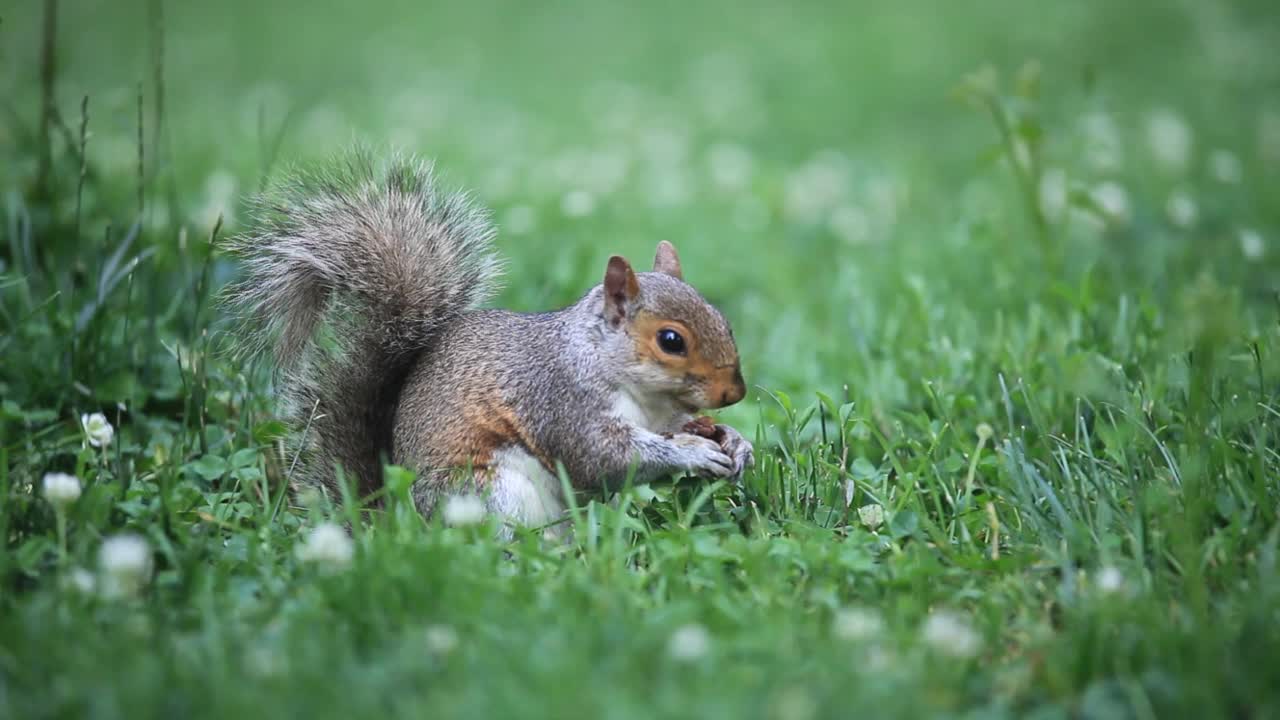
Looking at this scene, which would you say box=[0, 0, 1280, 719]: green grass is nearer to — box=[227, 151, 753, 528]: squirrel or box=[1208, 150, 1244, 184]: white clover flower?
box=[1208, 150, 1244, 184]: white clover flower

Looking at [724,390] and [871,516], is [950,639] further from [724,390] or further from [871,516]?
[724,390]

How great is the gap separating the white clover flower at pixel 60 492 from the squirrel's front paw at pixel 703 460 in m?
1.19

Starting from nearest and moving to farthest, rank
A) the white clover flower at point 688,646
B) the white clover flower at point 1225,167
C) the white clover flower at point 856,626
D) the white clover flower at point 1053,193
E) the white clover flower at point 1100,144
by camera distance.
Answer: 1. the white clover flower at point 688,646
2. the white clover flower at point 856,626
3. the white clover flower at point 1100,144
4. the white clover flower at point 1053,193
5. the white clover flower at point 1225,167

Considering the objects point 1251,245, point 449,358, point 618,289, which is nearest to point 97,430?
point 449,358

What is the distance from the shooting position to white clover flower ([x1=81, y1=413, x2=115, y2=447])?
101 inches

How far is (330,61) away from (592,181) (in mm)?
4486

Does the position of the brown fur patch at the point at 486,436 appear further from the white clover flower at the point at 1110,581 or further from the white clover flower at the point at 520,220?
the white clover flower at the point at 520,220

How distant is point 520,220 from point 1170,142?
3216mm

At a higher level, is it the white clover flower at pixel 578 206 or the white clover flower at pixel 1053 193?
the white clover flower at pixel 1053 193

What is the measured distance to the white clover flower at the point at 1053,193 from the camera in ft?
15.4

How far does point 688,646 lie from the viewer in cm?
167

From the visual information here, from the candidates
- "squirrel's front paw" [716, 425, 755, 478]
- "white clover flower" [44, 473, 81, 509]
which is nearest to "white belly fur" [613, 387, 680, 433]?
"squirrel's front paw" [716, 425, 755, 478]

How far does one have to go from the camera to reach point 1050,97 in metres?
6.95

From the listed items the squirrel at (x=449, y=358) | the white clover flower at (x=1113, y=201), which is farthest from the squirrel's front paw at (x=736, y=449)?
the white clover flower at (x=1113, y=201)
